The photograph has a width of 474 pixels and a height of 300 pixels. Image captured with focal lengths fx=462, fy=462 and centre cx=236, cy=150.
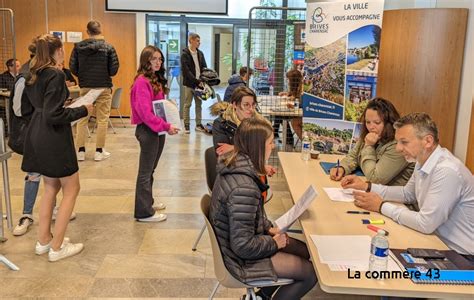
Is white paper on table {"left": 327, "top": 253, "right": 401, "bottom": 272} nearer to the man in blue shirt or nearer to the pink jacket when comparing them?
the man in blue shirt

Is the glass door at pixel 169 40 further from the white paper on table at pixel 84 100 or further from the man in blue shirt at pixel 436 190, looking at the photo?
the man in blue shirt at pixel 436 190

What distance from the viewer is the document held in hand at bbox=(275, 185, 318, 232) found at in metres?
2.12

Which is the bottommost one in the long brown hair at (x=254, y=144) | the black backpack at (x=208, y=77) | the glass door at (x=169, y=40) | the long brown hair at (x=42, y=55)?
the long brown hair at (x=254, y=144)

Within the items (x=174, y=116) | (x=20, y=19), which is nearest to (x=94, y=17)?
(x=20, y=19)

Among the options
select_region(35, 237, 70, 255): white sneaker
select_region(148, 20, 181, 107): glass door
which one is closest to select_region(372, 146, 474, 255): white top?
select_region(35, 237, 70, 255): white sneaker

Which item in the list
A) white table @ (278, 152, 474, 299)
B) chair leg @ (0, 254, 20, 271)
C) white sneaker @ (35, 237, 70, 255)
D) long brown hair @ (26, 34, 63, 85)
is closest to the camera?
white table @ (278, 152, 474, 299)

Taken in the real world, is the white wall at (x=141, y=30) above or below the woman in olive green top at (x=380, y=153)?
above

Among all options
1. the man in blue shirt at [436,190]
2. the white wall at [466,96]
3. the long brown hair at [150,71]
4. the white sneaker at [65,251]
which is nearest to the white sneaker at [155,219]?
the white sneaker at [65,251]

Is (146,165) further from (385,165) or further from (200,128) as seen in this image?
(200,128)

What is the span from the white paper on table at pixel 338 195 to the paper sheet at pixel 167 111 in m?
1.63

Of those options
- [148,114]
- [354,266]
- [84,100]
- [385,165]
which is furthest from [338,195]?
[84,100]

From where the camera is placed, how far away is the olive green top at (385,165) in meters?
2.90

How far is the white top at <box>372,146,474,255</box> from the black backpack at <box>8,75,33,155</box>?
2650mm

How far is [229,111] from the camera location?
355cm
